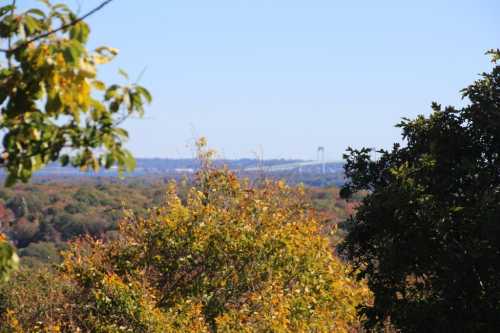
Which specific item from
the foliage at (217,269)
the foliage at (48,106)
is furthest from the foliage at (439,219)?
the foliage at (48,106)

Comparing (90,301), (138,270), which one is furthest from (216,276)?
(90,301)

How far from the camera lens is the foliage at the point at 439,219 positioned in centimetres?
1144

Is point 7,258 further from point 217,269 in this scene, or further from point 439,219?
point 217,269

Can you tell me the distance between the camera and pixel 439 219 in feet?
38.5

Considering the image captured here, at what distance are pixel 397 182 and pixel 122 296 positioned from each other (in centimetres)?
734

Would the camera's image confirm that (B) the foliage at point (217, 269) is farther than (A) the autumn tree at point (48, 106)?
Yes

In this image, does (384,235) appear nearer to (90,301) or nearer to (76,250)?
(90,301)

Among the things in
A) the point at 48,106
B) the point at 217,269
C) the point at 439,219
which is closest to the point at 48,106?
the point at 48,106

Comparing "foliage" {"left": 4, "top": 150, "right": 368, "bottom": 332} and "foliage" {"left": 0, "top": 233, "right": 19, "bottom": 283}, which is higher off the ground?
"foliage" {"left": 0, "top": 233, "right": 19, "bottom": 283}

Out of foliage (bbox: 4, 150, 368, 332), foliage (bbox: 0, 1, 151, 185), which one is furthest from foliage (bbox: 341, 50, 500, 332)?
foliage (bbox: 0, 1, 151, 185)

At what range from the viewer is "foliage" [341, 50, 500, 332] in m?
11.4

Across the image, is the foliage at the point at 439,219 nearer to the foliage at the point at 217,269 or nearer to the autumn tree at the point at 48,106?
the foliage at the point at 217,269

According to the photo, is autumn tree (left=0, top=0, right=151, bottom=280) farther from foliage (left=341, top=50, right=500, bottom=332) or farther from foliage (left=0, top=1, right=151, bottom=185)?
foliage (left=341, top=50, right=500, bottom=332)

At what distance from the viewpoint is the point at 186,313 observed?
16.4 meters
